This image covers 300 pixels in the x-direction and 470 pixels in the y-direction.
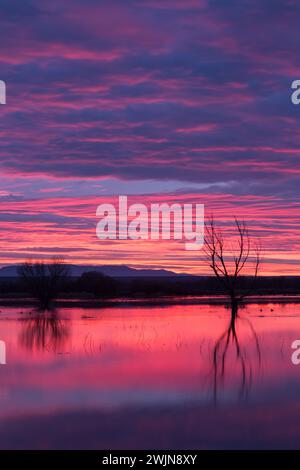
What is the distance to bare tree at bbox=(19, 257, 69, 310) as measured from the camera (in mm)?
44906

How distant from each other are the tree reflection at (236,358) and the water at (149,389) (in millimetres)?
26

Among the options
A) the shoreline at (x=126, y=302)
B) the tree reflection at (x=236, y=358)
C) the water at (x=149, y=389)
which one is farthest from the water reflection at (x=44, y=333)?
the shoreline at (x=126, y=302)

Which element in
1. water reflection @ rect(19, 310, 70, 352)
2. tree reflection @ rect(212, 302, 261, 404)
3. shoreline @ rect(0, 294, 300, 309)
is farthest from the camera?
shoreline @ rect(0, 294, 300, 309)

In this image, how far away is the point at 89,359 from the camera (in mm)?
17188

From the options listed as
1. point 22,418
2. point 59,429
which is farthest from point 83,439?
point 22,418

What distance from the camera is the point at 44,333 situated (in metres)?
24.0

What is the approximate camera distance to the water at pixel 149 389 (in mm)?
9711

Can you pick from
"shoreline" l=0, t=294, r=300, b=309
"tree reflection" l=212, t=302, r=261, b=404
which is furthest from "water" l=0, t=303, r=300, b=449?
"shoreline" l=0, t=294, r=300, b=309

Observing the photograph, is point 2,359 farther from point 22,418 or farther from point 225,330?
point 225,330

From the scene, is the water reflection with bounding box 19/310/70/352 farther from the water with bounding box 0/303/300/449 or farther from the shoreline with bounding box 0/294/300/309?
the shoreline with bounding box 0/294/300/309

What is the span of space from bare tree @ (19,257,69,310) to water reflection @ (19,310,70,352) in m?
12.8

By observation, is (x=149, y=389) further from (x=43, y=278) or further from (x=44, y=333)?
(x=43, y=278)

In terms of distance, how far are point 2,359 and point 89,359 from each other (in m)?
2.14

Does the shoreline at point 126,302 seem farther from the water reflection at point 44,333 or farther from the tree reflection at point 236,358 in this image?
the tree reflection at point 236,358
